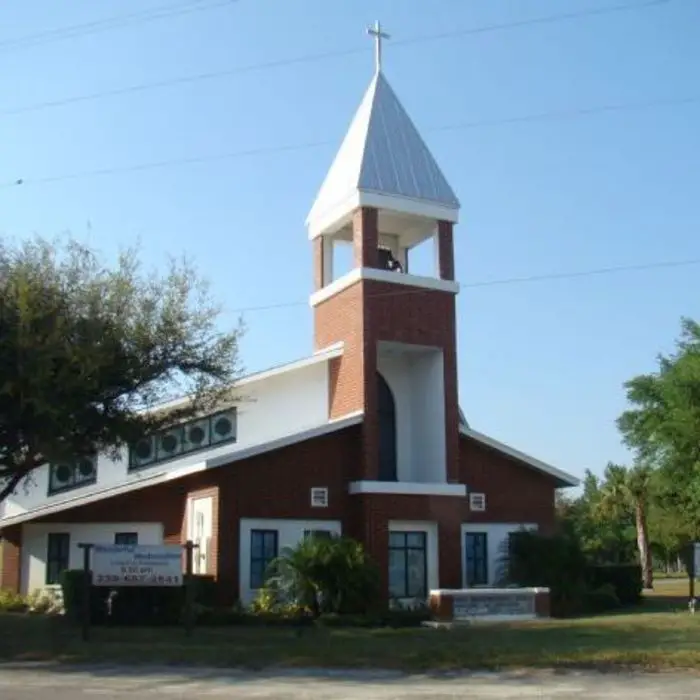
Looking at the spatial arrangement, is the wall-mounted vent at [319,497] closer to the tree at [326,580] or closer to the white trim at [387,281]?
the tree at [326,580]

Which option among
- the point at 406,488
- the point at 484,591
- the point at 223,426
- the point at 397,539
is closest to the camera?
the point at 484,591

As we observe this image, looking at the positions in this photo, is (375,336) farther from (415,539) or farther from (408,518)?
(415,539)

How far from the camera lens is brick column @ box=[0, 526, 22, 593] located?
108 feet

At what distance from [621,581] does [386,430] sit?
938 centimetres

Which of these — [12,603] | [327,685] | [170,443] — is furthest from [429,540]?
[327,685]

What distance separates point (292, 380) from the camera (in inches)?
1243

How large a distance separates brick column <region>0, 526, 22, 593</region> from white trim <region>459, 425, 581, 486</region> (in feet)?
47.0

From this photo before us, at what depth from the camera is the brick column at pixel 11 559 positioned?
32875 millimetres

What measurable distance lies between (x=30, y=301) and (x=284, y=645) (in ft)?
25.7

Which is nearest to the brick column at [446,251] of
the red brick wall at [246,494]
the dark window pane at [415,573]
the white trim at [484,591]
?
the red brick wall at [246,494]

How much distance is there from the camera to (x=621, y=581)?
33.2m

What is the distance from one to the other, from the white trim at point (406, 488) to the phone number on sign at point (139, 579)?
682 cm

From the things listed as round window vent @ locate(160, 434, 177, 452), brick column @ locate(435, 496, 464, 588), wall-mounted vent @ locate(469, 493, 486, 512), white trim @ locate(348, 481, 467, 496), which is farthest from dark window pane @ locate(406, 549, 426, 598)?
round window vent @ locate(160, 434, 177, 452)

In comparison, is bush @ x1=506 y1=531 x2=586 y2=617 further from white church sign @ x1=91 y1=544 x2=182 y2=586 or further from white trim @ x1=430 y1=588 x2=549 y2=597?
white church sign @ x1=91 y1=544 x2=182 y2=586
